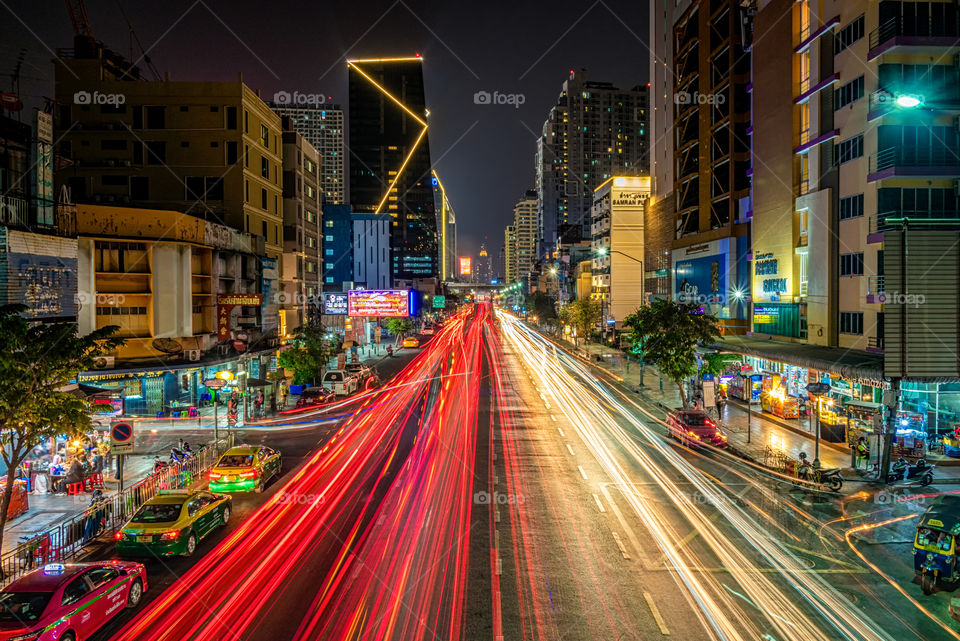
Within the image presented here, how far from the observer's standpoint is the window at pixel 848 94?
29453 mm

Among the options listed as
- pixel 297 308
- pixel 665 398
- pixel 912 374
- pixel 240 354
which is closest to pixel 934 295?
pixel 912 374

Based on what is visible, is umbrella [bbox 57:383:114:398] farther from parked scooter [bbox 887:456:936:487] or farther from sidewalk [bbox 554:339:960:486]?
parked scooter [bbox 887:456:936:487]

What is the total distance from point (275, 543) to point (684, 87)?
199 ft

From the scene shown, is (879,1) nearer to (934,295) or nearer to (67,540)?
(934,295)

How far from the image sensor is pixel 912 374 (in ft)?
69.3

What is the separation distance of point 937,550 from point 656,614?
6.47 metres

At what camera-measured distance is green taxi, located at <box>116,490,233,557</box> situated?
13805 millimetres

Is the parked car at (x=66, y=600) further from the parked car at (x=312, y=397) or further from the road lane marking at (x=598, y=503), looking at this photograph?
the parked car at (x=312, y=397)

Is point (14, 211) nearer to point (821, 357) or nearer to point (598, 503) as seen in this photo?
point (598, 503)

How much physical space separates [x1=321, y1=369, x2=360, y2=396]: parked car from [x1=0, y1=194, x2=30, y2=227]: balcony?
20925 mm

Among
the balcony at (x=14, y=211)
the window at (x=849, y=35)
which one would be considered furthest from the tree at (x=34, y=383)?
the window at (x=849, y=35)

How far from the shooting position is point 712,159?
176 feet

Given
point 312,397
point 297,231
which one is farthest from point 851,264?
point 297,231

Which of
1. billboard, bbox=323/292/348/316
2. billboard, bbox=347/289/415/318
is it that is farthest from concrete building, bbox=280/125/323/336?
billboard, bbox=347/289/415/318
